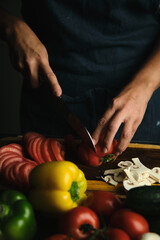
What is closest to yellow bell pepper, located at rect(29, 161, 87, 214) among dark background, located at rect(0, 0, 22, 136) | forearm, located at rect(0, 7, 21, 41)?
forearm, located at rect(0, 7, 21, 41)

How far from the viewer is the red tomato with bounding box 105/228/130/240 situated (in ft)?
3.47

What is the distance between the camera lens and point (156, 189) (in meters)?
1.28

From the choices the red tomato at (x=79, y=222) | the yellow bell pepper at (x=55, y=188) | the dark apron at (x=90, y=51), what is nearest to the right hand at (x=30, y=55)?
the dark apron at (x=90, y=51)

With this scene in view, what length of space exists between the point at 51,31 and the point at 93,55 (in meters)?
0.28

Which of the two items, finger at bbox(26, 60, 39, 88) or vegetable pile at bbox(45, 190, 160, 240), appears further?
finger at bbox(26, 60, 39, 88)

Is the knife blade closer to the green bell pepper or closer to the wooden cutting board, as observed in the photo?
the wooden cutting board

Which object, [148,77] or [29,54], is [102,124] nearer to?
[148,77]

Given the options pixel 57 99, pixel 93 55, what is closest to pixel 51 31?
pixel 93 55

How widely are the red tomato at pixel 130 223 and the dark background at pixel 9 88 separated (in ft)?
6.67

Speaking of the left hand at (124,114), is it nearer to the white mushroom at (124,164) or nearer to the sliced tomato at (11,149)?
the white mushroom at (124,164)

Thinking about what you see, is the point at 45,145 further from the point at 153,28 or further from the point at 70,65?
the point at 153,28

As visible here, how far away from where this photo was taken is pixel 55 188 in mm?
1354

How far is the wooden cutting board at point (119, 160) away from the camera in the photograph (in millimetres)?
1667

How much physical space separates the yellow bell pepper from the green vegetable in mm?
→ 249
